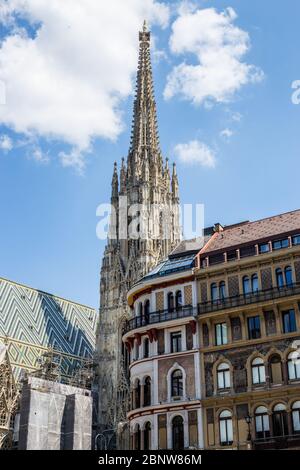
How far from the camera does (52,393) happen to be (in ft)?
229

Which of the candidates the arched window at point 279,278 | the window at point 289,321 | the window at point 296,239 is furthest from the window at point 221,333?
the window at point 296,239

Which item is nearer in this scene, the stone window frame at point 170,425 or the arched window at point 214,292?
the stone window frame at point 170,425

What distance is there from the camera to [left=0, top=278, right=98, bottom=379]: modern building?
318 ft

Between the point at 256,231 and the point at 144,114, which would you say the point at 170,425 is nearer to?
the point at 256,231

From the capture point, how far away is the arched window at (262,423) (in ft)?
115

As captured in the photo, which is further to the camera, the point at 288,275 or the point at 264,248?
the point at 264,248

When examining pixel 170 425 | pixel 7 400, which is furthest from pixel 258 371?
pixel 7 400

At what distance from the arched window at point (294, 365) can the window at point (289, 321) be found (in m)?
1.34

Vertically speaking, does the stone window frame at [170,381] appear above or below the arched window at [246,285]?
below

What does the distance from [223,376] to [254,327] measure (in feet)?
10.2

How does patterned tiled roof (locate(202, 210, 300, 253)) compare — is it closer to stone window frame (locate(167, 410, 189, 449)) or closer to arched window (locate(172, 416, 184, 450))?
stone window frame (locate(167, 410, 189, 449))

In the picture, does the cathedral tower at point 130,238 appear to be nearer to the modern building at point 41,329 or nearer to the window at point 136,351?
the modern building at point 41,329

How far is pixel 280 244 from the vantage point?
127ft

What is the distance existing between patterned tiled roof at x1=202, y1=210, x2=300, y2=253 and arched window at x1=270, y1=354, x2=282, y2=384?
7000 mm
